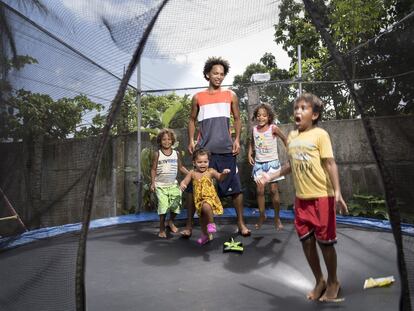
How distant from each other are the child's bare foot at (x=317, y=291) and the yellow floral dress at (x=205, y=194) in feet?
3.14

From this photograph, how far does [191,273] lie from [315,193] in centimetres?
80

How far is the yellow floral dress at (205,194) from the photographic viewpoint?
246 cm

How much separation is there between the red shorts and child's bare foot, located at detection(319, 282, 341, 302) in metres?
0.19

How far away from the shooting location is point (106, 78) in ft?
5.62

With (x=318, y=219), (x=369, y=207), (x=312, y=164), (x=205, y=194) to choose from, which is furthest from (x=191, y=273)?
(x=369, y=207)

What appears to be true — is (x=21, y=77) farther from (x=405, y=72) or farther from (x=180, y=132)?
(x=180, y=132)

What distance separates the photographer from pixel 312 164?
1636mm

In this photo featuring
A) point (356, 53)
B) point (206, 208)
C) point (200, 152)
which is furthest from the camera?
point (200, 152)

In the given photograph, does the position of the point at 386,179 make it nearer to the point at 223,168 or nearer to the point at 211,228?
the point at 211,228

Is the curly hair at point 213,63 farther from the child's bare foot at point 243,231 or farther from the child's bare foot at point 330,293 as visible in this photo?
the child's bare foot at point 330,293

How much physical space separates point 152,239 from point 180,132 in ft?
5.86

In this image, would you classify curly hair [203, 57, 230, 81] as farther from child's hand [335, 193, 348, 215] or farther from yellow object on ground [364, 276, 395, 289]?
yellow object on ground [364, 276, 395, 289]

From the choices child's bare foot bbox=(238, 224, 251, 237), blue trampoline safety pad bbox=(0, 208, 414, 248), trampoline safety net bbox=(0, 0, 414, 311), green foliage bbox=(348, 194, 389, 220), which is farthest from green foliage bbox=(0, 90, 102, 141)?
green foliage bbox=(348, 194, 389, 220)

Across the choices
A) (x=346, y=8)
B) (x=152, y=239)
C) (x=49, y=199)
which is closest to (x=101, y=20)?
(x=49, y=199)
